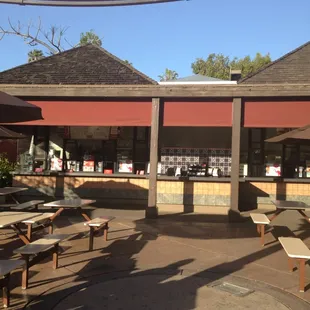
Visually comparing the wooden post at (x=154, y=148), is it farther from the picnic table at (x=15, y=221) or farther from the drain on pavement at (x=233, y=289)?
the drain on pavement at (x=233, y=289)

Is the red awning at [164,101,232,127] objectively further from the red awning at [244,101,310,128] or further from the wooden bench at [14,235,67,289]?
the wooden bench at [14,235,67,289]

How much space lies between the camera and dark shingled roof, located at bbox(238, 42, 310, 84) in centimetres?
1135

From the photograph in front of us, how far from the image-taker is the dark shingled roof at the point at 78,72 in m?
11.8

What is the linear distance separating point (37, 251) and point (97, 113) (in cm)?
628

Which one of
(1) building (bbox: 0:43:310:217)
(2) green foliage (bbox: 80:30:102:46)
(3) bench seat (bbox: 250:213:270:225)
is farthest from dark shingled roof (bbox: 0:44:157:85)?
(2) green foliage (bbox: 80:30:102:46)

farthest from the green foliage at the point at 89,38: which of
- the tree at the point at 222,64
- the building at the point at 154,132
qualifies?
the building at the point at 154,132

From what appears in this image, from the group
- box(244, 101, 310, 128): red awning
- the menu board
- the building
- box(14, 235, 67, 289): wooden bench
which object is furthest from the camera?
the menu board

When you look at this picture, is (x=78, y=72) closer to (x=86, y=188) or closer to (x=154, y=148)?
(x=86, y=188)

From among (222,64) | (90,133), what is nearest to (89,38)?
(222,64)

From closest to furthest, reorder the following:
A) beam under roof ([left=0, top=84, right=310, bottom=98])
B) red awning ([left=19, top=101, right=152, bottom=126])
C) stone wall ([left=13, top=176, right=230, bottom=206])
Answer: beam under roof ([left=0, top=84, right=310, bottom=98])
red awning ([left=19, top=101, right=152, bottom=126])
stone wall ([left=13, top=176, right=230, bottom=206])

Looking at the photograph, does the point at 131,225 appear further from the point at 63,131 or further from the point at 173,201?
the point at 63,131

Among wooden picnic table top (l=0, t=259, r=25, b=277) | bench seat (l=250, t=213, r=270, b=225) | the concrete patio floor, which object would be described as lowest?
the concrete patio floor

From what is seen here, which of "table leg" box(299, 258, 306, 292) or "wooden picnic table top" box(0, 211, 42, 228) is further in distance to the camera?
"wooden picnic table top" box(0, 211, 42, 228)

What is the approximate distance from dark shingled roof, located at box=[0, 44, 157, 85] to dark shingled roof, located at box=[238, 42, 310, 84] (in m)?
3.25
